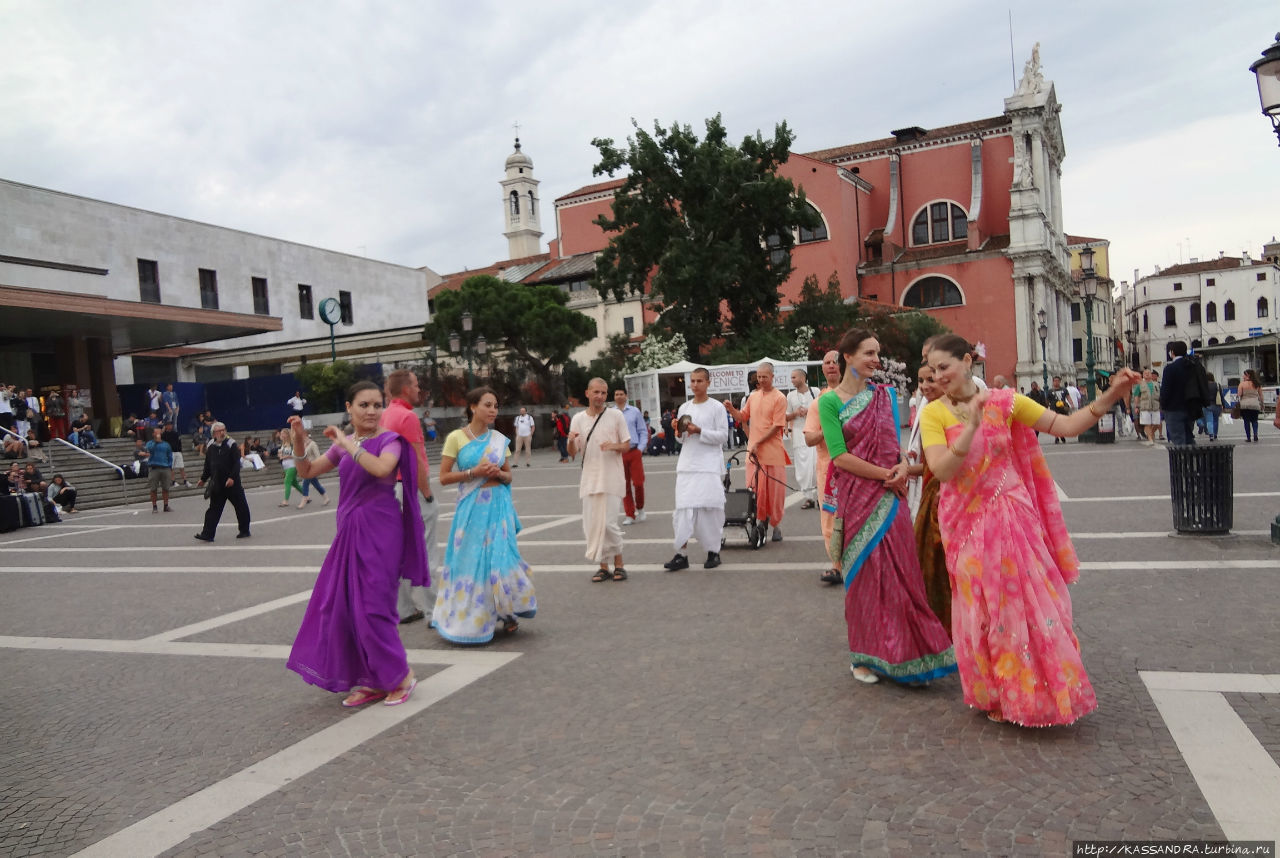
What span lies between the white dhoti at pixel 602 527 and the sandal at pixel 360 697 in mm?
3168

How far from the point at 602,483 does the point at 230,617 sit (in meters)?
3.23

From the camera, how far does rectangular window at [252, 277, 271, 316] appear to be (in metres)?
44.3

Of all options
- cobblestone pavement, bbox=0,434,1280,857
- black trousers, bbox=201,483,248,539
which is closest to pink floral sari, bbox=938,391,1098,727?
cobblestone pavement, bbox=0,434,1280,857

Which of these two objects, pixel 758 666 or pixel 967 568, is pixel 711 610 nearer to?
pixel 758 666

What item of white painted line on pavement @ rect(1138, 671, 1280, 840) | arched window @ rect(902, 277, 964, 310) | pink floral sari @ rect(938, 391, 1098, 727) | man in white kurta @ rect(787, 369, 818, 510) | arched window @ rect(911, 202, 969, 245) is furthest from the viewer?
arched window @ rect(911, 202, 969, 245)

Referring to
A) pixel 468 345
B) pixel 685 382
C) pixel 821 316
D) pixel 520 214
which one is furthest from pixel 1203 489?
pixel 520 214

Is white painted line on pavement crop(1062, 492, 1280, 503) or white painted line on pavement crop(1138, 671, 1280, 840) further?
white painted line on pavement crop(1062, 492, 1280, 503)

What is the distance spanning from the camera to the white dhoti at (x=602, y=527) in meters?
8.10

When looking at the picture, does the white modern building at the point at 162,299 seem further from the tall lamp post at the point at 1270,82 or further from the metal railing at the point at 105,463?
the tall lamp post at the point at 1270,82

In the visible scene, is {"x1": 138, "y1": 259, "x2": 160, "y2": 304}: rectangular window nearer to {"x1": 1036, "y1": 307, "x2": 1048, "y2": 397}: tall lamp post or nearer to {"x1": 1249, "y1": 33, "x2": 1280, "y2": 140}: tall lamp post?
{"x1": 1036, "y1": 307, "x2": 1048, "y2": 397}: tall lamp post

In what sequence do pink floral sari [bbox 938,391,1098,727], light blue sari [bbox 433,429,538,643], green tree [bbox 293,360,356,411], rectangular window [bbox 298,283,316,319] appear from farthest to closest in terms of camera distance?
rectangular window [bbox 298,283,316,319] < green tree [bbox 293,360,356,411] < light blue sari [bbox 433,429,538,643] < pink floral sari [bbox 938,391,1098,727]

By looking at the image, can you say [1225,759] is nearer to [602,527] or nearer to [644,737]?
[644,737]

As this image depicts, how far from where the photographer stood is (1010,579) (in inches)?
157

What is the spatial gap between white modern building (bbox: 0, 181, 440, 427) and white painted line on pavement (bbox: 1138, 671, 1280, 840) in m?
27.9
